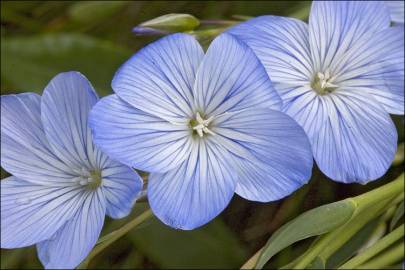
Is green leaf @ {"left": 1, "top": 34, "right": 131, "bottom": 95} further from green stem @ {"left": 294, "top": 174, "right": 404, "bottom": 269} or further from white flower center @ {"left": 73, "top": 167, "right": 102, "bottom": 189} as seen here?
green stem @ {"left": 294, "top": 174, "right": 404, "bottom": 269}

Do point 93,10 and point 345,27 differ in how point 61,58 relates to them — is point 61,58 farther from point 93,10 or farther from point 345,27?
point 345,27

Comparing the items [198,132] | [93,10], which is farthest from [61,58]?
[198,132]

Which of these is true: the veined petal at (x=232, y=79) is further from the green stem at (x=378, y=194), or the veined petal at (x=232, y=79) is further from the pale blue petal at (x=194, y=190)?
the green stem at (x=378, y=194)

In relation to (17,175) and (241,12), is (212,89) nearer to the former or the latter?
(17,175)

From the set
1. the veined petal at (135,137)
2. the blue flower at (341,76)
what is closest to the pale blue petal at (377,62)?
the blue flower at (341,76)

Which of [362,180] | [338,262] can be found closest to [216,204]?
[362,180]

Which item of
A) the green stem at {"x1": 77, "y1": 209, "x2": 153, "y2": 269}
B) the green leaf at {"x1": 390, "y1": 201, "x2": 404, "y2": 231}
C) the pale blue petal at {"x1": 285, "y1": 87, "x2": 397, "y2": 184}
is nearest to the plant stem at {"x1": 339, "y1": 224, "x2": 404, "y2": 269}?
the green leaf at {"x1": 390, "y1": 201, "x2": 404, "y2": 231}
